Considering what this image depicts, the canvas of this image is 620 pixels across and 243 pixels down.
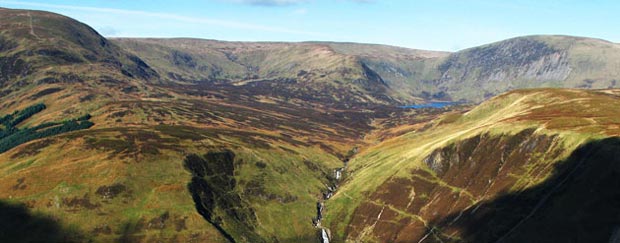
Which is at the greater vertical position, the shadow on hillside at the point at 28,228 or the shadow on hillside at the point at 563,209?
the shadow on hillside at the point at 563,209

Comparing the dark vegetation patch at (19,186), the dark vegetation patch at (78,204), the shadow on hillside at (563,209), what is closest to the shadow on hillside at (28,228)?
the dark vegetation patch at (78,204)

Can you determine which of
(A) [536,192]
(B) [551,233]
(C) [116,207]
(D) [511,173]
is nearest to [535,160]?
(D) [511,173]

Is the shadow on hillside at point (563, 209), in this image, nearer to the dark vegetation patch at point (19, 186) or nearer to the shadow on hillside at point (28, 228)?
the shadow on hillside at point (28, 228)

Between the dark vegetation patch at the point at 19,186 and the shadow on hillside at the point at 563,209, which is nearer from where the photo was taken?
the shadow on hillside at the point at 563,209

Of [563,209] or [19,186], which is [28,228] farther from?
[563,209]

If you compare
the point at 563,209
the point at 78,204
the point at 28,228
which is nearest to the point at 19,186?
the point at 78,204

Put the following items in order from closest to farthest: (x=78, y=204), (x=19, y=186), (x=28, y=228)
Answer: (x=28, y=228) → (x=78, y=204) → (x=19, y=186)
